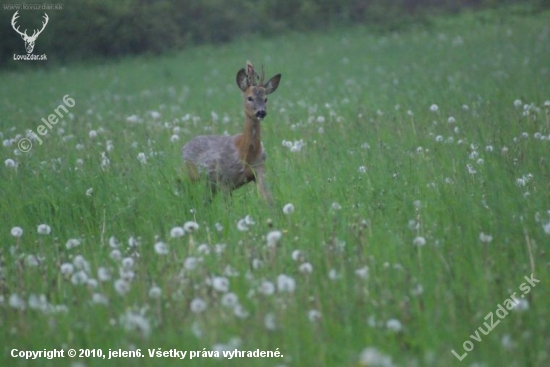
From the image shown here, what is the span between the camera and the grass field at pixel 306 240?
473 cm

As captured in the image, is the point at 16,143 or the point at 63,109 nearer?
the point at 16,143

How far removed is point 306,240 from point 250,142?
117 inches

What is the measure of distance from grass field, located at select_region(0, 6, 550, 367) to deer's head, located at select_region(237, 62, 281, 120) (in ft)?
2.06

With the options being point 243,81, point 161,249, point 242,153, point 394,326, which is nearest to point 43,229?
point 161,249

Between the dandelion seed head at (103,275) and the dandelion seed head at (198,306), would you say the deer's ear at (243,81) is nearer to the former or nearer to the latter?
the dandelion seed head at (103,275)

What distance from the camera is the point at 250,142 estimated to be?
9070 millimetres

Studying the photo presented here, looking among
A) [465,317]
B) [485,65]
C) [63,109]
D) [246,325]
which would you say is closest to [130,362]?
[246,325]

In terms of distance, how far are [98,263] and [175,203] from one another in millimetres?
1776

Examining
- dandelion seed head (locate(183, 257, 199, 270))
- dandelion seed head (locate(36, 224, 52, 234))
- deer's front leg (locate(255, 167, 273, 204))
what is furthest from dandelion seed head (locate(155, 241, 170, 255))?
deer's front leg (locate(255, 167, 273, 204))

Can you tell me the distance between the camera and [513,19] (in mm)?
29125

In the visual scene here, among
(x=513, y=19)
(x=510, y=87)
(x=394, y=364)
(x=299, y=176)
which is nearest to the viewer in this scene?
(x=394, y=364)


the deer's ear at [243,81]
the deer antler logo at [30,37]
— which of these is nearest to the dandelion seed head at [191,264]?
the deer's ear at [243,81]

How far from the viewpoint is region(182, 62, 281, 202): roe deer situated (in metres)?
8.95

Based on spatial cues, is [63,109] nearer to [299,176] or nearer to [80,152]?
[80,152]
